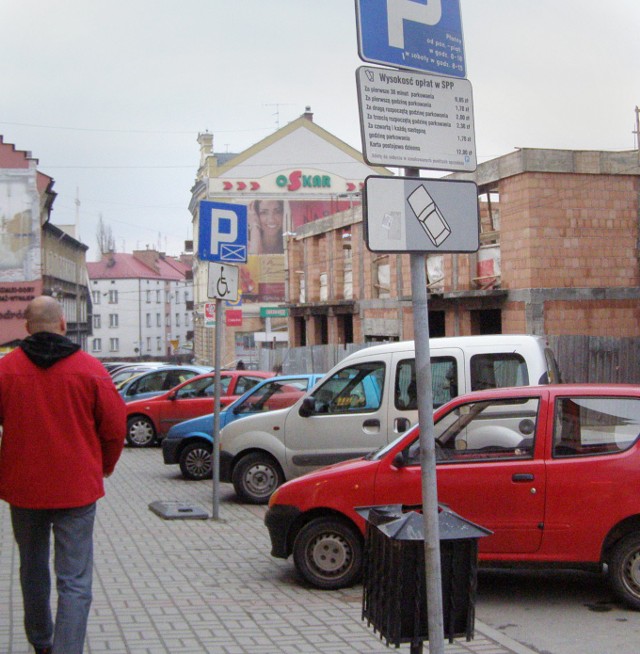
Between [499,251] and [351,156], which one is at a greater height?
[351,156]

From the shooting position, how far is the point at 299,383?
615 inches

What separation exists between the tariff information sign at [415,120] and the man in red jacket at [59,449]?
1909mm

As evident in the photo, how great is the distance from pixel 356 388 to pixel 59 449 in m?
7.27

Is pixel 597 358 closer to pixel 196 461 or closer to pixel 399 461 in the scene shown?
pixel 196 461

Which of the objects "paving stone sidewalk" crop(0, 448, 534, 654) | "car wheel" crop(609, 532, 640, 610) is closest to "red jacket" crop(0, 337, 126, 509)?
"paving stone sidewalk" crop(0, 448, 534, 654)

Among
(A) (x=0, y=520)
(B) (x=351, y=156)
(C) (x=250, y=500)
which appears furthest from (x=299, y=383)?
(B) (x=351, y=156)

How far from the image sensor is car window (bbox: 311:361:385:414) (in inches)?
468

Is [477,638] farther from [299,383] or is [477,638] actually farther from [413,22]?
[299,383]

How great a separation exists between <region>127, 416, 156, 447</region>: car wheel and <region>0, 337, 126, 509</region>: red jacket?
54.5 feet

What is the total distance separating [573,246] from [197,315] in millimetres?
56739

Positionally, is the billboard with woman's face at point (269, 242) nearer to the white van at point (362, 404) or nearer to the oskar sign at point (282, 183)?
the oskar sign at point (282, 183)

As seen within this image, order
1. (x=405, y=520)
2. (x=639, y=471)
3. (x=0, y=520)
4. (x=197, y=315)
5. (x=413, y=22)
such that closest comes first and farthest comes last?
(x=413, y=22) < (x=405, y=520) < (x=639, y=471) < (x=0, y=520) < (x=197, y=315)

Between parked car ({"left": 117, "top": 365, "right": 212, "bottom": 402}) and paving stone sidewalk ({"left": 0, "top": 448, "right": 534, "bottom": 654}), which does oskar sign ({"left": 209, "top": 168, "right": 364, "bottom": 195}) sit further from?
paving stone sidewalk ({"left": 0, "top": 448, "right": 534, "bottom": 654})

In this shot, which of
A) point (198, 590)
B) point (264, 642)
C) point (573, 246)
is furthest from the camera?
point (573, 246)
